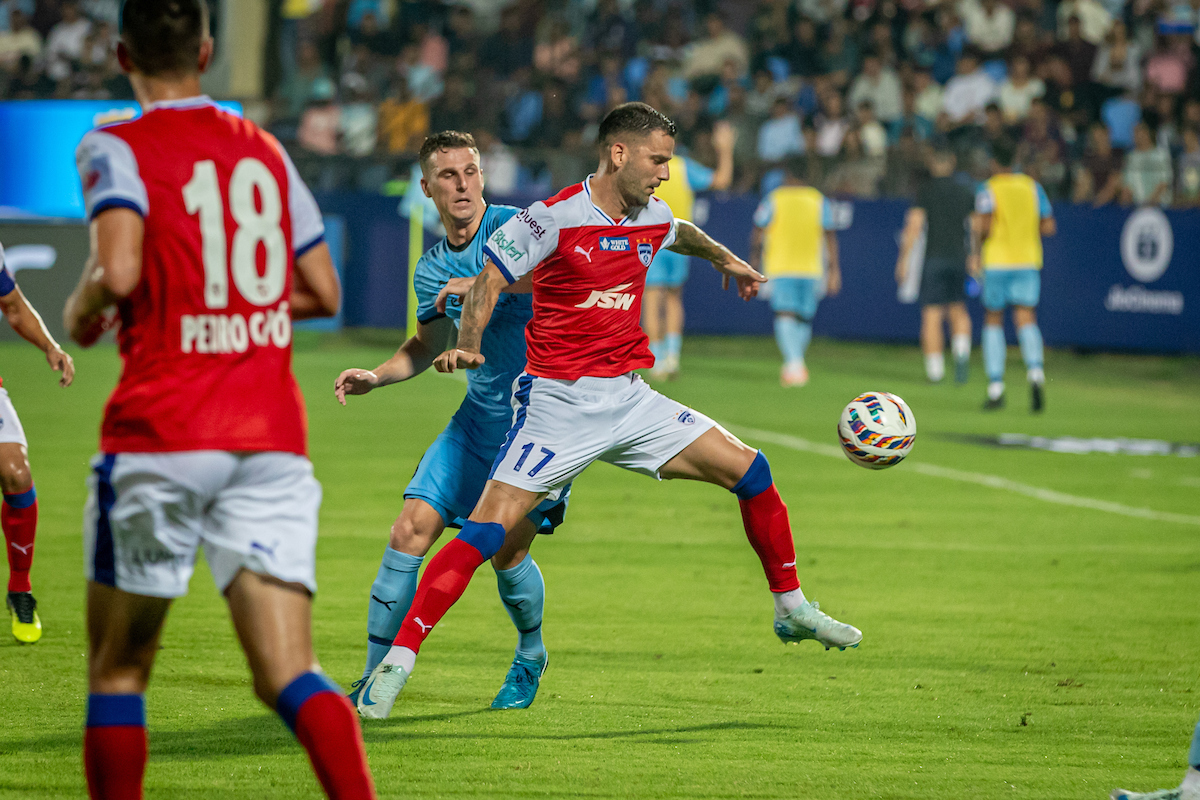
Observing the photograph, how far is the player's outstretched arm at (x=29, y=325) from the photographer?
20.1 ft

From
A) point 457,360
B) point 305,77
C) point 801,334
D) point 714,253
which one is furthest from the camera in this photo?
point 305,77

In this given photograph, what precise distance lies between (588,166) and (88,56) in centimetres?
873

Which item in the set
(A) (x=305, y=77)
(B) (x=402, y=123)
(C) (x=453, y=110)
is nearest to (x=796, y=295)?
(C) (x=453, y=110)

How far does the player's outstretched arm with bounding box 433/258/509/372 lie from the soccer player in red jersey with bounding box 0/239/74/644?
6.58 feet

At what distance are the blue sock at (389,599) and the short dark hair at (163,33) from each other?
263cm

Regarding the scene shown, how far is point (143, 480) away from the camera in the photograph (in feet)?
10.6

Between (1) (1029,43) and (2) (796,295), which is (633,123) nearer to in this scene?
(2) (796,295)

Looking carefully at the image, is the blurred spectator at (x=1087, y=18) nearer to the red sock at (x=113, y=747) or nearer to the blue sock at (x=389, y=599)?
the blue sock at (x=389, y=599)

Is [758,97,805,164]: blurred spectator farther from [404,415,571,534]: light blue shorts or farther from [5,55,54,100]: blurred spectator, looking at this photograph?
[404,415,571,534]: light blue shorts

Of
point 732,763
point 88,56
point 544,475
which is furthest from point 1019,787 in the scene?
point 88,56

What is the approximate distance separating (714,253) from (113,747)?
134 inches

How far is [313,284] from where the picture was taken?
3465 mm

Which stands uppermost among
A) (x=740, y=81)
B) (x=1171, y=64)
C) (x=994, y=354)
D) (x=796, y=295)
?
(x=1171, y=64)

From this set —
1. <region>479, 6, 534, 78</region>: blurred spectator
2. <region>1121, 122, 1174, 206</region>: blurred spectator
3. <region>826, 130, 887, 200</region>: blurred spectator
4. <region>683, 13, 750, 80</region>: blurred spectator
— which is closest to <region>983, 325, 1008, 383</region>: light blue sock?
<region>826, 130, 887, 200</region>: blurred spectator
